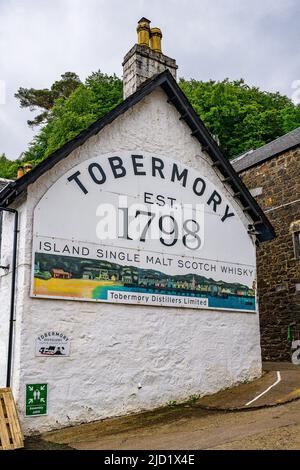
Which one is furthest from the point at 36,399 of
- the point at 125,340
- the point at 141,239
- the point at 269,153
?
the point at 269,153

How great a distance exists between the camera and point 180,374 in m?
10.9

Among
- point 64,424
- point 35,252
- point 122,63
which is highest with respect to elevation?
point 122,63

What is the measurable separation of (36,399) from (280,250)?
11.2 meters

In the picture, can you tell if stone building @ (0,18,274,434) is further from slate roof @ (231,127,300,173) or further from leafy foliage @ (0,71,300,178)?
leafy foliage @ (0,71,300,178)

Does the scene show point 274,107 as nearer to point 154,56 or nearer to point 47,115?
point 47,115

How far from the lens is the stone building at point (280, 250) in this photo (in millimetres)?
16859

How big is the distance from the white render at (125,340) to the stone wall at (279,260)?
4853mm

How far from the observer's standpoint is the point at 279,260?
57.5ft

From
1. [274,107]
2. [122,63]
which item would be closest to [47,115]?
[274,107]

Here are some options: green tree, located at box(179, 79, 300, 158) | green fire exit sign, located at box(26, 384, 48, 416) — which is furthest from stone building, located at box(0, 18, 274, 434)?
green tree, located at box(179, 79, 300, 158)

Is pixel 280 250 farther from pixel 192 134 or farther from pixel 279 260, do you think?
pixel 192 134

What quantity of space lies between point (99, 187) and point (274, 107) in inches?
1154

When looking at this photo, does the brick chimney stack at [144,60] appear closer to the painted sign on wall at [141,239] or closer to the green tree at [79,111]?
the painted sign on wall at [141,239]

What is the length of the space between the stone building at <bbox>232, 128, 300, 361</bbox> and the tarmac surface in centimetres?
575
